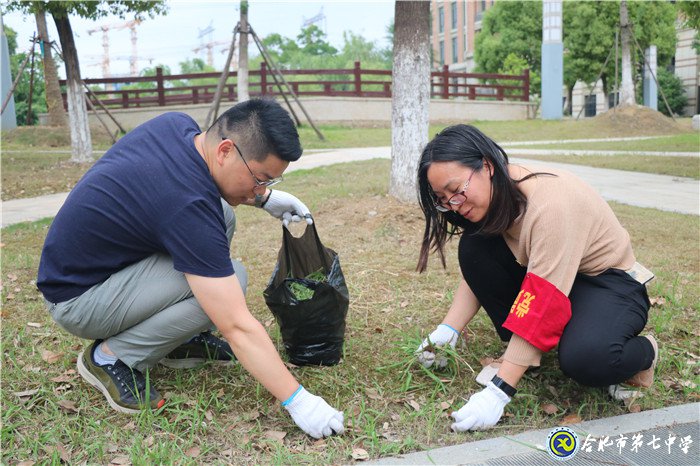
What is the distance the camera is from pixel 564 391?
252cm

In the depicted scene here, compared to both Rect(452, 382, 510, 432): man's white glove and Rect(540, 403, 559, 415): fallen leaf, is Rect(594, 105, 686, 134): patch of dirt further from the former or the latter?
Rect(452, 382, 510, 432): man's white glove

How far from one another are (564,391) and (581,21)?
25.7 m

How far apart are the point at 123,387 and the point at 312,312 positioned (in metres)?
0.74

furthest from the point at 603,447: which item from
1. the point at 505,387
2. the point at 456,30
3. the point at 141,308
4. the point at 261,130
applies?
the point at 456,30

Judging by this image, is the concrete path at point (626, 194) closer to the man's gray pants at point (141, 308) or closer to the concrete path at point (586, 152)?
the concrete path at point (586, 152)

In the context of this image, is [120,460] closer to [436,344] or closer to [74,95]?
[436,344]

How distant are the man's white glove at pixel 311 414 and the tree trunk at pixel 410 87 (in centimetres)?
330

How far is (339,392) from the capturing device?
2508 mm

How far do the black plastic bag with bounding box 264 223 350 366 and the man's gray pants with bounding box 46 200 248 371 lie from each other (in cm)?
34

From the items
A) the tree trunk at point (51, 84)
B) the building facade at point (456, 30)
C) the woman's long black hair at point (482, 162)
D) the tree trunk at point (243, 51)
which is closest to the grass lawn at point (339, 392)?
the woman's long black hair at point (482, 162)

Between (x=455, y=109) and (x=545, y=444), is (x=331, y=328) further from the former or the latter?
(x=455, y=109)

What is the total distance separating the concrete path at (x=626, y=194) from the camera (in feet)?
20.1

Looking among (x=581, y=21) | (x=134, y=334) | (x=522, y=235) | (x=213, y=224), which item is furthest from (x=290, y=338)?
(x=581, y=21)

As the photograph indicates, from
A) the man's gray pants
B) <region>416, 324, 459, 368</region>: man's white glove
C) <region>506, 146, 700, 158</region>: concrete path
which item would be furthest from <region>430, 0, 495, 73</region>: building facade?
the man's gray pants
